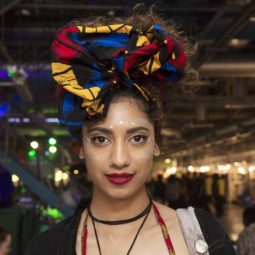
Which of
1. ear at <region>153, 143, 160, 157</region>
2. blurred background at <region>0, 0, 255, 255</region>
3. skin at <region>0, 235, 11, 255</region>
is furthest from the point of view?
blurred background at <region>0, 0, 255, 255</region>

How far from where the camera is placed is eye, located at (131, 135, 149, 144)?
1.30m

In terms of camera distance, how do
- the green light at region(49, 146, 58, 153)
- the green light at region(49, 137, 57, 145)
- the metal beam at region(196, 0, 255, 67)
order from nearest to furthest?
the metal beam at region(196, 0, 255, 67), the green light at region(49, 146, 58, 153), the green light at region(49, 137, 57, 145)

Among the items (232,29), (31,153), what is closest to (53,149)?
(31,153)

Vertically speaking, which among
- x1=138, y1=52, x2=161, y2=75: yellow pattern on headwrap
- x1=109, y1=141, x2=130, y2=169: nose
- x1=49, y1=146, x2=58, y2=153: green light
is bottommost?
x1=109, y1=141, x2=130, y2=169: nose

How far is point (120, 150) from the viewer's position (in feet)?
4.11

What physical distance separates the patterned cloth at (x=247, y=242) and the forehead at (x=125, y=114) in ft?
9.26

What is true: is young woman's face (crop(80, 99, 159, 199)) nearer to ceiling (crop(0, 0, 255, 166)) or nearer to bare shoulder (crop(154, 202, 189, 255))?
bare shoulder (crop(154, 202, 189, 255))

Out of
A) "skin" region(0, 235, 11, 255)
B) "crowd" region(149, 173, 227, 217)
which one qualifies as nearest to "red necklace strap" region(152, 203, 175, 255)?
"skin" region(0, 235, 11, 255)

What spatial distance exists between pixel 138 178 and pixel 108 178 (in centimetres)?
8

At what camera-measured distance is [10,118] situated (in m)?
6.87

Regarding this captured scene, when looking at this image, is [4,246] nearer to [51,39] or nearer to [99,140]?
[99,140]

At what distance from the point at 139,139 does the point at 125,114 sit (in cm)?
8

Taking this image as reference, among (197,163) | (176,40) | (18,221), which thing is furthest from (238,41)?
(197,163)

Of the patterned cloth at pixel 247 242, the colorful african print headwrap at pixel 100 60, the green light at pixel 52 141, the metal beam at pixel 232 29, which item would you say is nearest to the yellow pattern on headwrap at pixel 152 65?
the colorful african print headwrap at pixel 100 60
